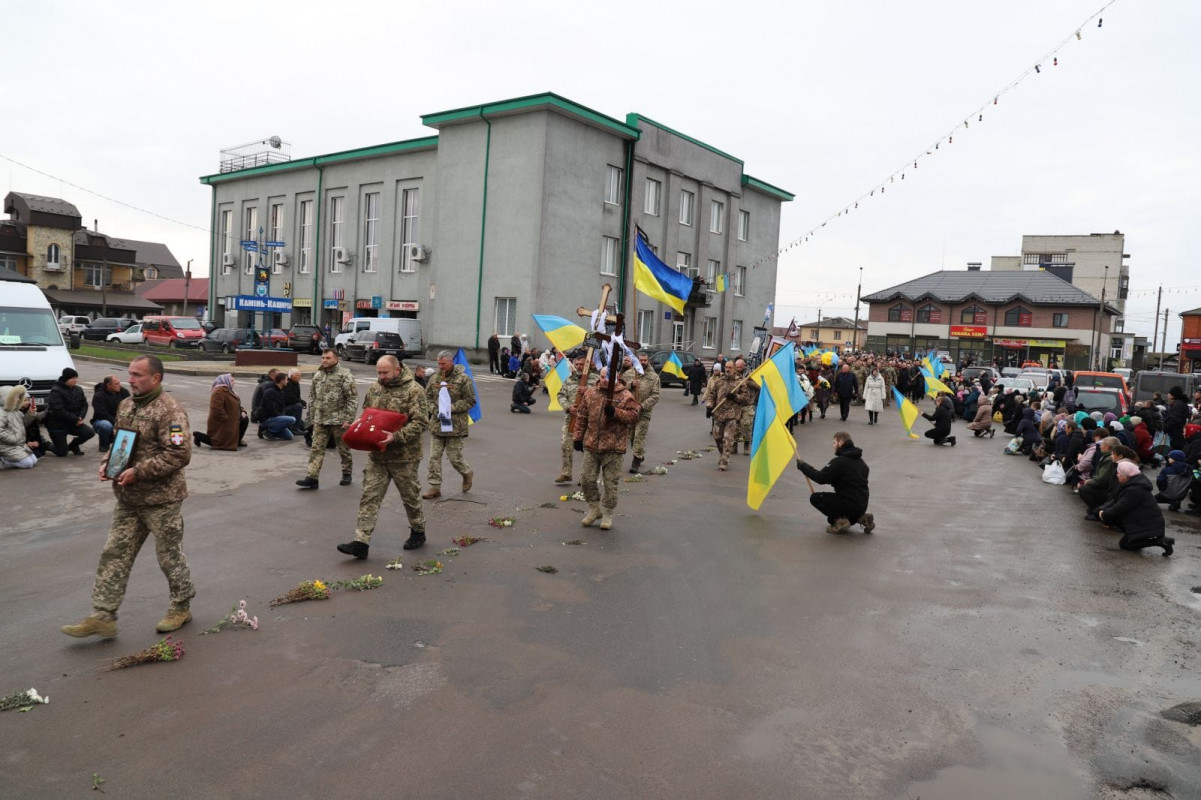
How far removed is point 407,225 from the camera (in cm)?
4106

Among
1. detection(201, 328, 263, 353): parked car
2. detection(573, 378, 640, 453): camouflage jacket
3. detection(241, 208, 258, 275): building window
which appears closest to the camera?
detection(573, 378, 640, 453): camouflage jacket

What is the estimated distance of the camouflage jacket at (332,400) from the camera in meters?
10.5

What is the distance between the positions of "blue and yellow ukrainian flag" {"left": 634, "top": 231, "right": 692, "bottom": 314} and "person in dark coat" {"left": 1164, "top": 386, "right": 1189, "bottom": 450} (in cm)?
1189

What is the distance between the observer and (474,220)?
37.2m

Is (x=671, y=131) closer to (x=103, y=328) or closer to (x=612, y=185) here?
(x=612, y=185)

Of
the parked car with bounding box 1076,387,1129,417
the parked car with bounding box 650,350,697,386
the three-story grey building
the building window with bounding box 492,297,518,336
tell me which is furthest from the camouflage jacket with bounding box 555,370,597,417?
the building window with bounding box 492,297,518,336

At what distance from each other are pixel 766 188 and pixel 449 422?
4277 centimetres

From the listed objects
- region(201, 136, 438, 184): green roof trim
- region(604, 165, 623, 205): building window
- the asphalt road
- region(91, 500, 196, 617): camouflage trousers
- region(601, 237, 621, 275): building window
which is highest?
region(201, 136, 438, 184): green roof trim

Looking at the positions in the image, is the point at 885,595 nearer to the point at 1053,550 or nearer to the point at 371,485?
the point at 1053,550

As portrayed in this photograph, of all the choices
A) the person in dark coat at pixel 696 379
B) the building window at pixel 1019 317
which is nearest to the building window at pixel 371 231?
the person in dark coat at pixel 696 379

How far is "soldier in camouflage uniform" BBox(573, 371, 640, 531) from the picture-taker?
8.98 meters

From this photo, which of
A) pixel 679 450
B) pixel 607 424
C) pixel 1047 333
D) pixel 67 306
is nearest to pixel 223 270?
pixel 67 306

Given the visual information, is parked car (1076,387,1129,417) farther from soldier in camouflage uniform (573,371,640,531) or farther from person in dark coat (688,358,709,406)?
soldier in camouflage uniform (573,371,640,531)

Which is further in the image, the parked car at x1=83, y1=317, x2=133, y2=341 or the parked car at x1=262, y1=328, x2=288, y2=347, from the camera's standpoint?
the parked car at x1=83, y1=317, x2=133, y2=341
